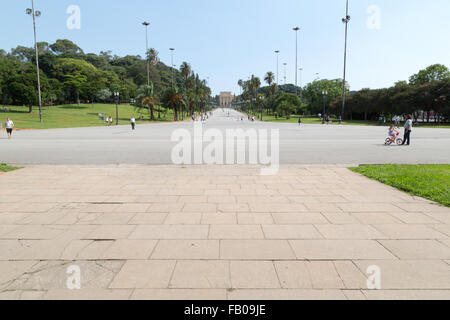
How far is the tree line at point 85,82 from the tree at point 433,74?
147 ft

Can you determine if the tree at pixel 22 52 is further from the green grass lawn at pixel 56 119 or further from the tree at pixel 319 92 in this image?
the tree at pixel 319 92

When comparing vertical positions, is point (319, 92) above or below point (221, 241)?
above

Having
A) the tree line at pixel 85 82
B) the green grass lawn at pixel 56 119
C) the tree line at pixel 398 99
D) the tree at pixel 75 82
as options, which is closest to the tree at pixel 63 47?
the tree line at pixel 85 82

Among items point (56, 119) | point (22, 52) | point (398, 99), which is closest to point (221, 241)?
point (398, 99)

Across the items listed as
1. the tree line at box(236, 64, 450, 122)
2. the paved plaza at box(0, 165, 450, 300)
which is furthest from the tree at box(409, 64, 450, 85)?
the paved plaza at box(0, 165, 450, 300)

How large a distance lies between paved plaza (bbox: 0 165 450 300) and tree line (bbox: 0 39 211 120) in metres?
46.9

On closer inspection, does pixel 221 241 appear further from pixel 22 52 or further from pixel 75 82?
pixel 22 52

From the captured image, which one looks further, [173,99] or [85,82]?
[85,82]

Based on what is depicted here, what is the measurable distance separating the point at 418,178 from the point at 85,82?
285ft

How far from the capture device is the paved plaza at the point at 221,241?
269 cm

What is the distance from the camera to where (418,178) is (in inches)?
268

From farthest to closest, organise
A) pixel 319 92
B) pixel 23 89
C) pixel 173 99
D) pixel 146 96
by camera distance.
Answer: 1. pixel 319 92
2. pixel 23 89
3. pixel 173 99
4. pixel 146 96

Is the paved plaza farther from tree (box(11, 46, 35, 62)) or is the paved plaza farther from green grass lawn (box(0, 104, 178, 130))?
tree (box(11, 46, 35, 62))
